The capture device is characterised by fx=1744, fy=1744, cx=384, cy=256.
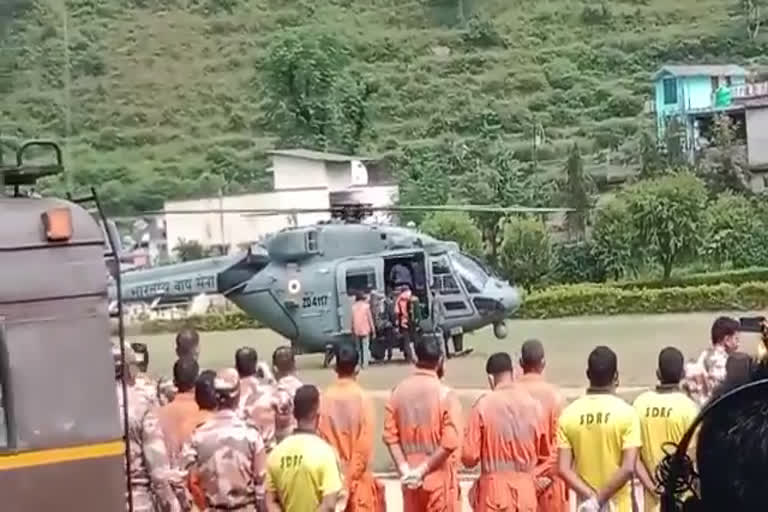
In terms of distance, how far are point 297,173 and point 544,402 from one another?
114 feet

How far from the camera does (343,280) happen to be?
2397 centimetres

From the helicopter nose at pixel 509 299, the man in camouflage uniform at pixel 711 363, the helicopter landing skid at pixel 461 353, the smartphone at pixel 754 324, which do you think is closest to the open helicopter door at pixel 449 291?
the helicopter nose at pixel 509 299

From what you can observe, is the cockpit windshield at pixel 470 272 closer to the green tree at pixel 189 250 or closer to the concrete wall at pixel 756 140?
the green tree at pixel 189 250

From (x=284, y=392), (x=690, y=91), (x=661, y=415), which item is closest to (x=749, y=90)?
(x=690, y=91)

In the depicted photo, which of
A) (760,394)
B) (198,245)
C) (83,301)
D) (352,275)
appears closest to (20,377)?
(83,301)

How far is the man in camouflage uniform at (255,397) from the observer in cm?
860

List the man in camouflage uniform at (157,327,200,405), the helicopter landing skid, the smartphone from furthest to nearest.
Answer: the helicopter landing skid < the man in camouflage uniform at (157,327,200,405) < the smartphone

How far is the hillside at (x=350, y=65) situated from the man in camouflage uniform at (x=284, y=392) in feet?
117

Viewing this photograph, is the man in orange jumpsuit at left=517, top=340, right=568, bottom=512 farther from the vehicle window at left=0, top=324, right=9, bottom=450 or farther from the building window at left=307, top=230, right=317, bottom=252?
the building window at left=307, top=230, right=317, bottom=252

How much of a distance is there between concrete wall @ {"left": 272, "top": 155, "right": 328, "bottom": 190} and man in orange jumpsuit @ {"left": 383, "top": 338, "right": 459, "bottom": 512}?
2896cm

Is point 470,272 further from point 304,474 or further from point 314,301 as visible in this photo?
point 304,474

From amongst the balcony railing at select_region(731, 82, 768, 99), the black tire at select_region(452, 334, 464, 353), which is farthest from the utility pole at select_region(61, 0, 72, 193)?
the black tire at select_region(452, 334, 464, 353)

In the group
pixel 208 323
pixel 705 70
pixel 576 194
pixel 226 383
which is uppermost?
pixel 705 70

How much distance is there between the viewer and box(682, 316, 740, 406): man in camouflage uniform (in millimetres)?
8422
